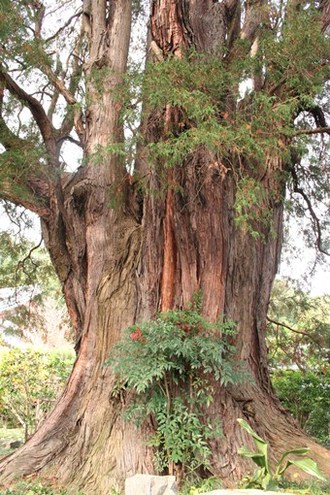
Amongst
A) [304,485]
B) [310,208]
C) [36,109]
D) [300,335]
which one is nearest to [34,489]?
[304,485]

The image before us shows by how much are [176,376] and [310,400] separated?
17.2 ft

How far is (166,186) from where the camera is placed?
6.14 meters

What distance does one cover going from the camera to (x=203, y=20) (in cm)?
730

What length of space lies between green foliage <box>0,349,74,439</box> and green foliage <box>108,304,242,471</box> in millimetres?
4094

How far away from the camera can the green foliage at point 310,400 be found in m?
10.2

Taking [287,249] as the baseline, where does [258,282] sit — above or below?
below

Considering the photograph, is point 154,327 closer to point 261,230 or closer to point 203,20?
point 261,230

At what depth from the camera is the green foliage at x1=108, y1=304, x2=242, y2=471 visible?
18.3 ft

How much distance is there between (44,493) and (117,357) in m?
1.46

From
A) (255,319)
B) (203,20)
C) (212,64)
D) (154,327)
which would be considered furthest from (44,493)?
(203,20)

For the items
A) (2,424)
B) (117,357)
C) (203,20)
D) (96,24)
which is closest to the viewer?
(117,357)

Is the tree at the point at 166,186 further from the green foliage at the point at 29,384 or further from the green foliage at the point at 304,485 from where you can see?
the green foliage at the point at 29,384

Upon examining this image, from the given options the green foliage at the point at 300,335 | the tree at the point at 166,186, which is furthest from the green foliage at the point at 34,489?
the green foliage at the point at 300,335

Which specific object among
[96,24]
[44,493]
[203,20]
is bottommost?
[44,493]
